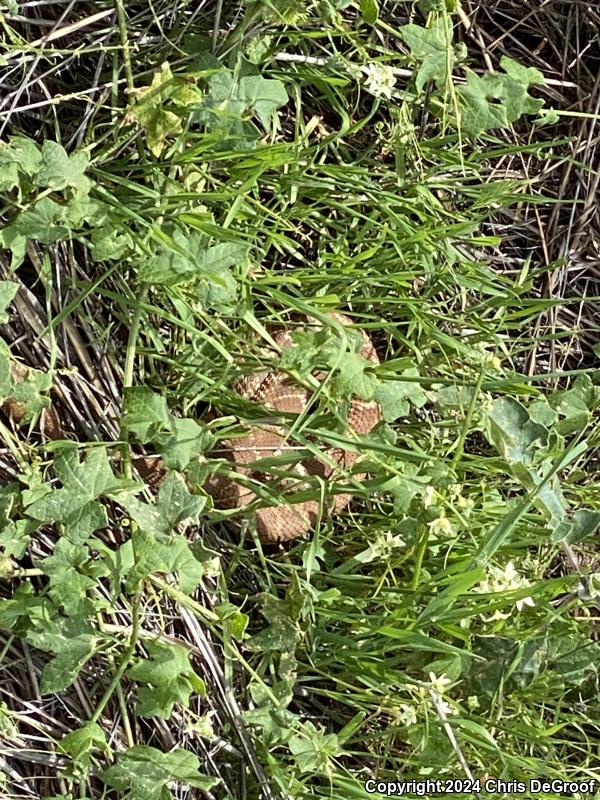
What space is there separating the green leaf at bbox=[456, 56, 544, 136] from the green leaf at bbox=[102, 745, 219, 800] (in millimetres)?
1212

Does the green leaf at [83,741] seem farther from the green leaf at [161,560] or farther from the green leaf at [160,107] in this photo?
the green leaf at [160,107]

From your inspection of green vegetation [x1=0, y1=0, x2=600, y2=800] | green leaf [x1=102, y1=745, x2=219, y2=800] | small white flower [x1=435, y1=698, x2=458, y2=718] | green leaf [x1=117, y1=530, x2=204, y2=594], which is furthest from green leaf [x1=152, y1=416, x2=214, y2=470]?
small white flower [x1=435, y1=698, x2=458, y2=718]

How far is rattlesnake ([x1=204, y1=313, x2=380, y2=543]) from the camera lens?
61.3 inches

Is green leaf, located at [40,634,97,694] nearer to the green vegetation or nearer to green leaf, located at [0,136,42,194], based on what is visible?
the green vegetation

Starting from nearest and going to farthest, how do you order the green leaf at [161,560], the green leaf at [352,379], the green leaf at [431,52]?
the green leaf at [161,560], the green leaf at [352,379], the green leaf at [431,52]

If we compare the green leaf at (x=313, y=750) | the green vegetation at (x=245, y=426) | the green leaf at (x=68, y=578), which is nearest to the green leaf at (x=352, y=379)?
the green vegetation at (x=245, y=426)

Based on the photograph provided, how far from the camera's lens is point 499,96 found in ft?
5.04

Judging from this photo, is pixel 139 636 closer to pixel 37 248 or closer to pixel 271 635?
pixel 271 635

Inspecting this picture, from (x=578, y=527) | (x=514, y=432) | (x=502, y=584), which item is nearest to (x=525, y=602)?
(x=502, y=584)

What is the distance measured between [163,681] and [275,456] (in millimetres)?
429

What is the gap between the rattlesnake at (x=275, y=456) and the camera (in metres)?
1.56

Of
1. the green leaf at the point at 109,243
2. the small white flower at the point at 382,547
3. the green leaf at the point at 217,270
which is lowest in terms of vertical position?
the small white flower at the point at 382,547

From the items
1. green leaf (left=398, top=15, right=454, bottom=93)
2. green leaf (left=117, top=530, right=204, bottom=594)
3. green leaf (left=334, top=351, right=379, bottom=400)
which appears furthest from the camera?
green leaf (left=398, top=15, right=454, bottom=93)

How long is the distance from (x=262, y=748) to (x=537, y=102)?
1.26 metres
